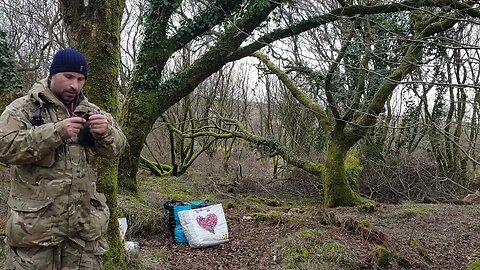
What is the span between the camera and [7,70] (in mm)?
5664

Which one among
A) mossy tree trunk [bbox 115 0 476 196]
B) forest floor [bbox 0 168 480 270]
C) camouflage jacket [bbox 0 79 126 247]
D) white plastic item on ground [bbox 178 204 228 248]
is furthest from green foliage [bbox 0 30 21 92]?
camouflage jacket [bbox 0 79 126 247]

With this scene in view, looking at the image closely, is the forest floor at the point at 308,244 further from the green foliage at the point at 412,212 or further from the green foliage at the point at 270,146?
the green foliage at the point at 270,146

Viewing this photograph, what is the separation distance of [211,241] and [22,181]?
3.10 metres

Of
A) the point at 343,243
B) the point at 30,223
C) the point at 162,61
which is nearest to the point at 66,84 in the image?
the point at 30,223

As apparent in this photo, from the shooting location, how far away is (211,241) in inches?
203

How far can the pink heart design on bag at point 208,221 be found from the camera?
202 inches

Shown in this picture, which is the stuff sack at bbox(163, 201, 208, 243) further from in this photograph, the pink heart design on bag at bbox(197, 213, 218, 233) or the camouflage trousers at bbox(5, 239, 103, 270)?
the camouflage trousers at bbox(5, 239, 103, 270)

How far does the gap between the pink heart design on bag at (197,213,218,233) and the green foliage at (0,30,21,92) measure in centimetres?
303

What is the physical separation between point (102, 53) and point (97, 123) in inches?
51.8

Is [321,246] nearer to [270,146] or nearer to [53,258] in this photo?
[53,258]

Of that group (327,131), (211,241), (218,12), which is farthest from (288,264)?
(327,131)

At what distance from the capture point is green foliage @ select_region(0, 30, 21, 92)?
5.62m

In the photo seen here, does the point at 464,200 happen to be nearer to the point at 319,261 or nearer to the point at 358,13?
the point at 358,13

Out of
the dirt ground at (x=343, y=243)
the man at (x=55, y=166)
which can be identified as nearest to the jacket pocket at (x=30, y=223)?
the man at (x=55, y=166)
